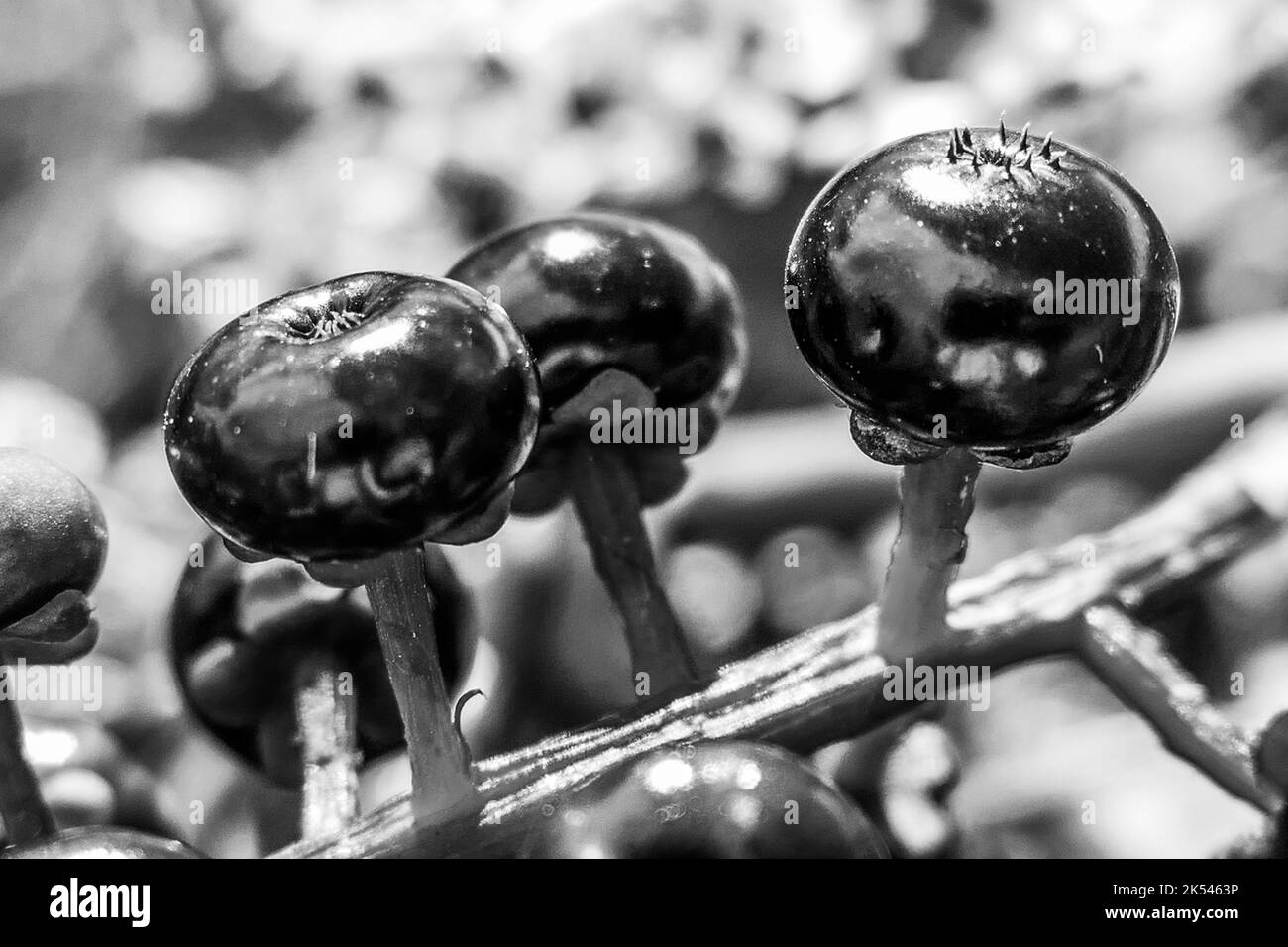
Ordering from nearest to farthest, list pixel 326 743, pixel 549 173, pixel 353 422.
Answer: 1. pixel 353 422
2. pixel 326 743
3. pixel 549 173

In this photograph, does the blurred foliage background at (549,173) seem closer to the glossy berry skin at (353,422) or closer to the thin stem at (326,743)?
the thin stem at (326,743)

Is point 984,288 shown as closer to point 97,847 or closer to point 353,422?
point 353,422

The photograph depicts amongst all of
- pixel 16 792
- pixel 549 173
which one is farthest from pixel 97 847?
pixel 549 173

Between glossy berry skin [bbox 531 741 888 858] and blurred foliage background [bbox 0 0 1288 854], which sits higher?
blurred foliage background [bbox 0 0 1288 854]

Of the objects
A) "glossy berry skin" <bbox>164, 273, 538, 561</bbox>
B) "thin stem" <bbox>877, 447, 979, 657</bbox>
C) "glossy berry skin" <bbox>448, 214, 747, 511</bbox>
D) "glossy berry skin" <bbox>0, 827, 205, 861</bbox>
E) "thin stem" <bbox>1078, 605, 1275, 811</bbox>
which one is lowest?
"glossy berry skin" <bbox>0, 827, 205, 861</bbox>

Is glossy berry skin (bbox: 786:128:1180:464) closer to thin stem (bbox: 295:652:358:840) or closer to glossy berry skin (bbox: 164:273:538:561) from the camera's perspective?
glossy berry skin (bbox: 164:273:538:561)

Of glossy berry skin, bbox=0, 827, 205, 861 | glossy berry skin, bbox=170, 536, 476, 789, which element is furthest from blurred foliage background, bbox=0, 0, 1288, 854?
glossy berry skin, bbox=0, 827, 205, 861
